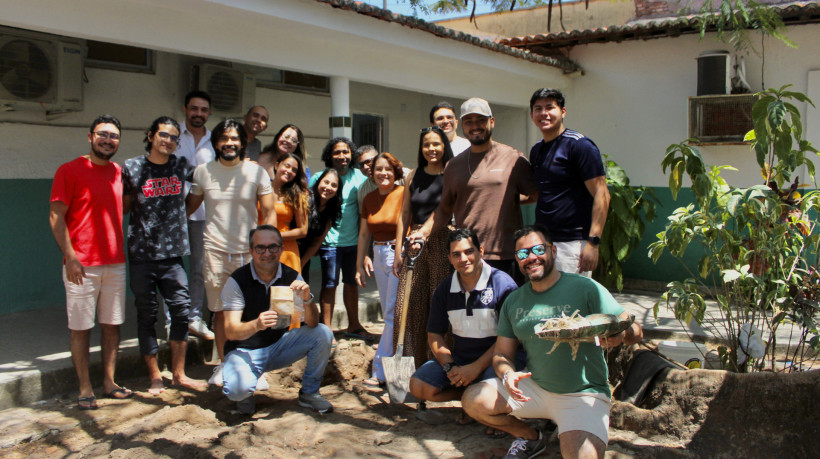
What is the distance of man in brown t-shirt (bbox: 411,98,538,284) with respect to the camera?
4.34 meters

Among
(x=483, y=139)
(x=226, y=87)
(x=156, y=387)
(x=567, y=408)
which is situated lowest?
(x=156, y=387)

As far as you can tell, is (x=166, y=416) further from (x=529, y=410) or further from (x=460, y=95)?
(x=460, y=95)

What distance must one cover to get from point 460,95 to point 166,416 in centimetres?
626

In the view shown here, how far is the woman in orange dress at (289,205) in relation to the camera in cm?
532

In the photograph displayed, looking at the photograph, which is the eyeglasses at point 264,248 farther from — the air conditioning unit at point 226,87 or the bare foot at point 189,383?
the air conditioning unit at point 226,87

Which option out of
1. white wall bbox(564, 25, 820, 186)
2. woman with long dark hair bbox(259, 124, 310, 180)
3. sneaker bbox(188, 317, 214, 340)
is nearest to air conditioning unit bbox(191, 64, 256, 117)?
woman with long dark hair bbox(259, 124, 310, 180)

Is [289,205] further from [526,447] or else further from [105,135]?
[526,447]

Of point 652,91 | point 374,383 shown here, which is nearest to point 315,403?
point 374,383

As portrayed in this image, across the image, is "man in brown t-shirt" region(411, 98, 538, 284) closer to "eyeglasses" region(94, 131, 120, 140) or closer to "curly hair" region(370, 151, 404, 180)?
"curly hair" region(370, 151, 404, 180)

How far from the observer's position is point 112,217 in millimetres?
4613

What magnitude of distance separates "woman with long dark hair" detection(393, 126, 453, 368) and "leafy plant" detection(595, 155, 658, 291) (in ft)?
13.8

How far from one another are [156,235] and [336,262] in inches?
69.4

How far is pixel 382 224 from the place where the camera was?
5.34m

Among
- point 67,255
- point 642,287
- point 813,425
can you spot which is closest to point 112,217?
point 67,255
